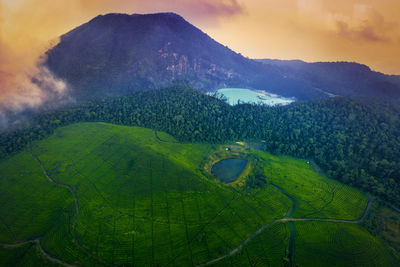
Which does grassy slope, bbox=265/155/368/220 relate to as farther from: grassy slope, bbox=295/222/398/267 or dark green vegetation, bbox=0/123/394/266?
grassy slope, bbox=295/222/398/267

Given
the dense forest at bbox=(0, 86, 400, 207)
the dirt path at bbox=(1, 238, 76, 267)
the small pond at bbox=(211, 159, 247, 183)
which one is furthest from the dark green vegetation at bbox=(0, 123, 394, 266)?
the dense forest at bbox=(0, 86, 400, 207)

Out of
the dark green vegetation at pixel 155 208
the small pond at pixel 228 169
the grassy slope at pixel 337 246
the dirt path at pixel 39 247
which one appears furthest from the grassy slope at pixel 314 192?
the dirt path at pixel 39 247

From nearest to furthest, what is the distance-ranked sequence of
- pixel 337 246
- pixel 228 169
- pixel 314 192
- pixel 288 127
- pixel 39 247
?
pixel 39 247, pixel 337 246, pixel 314 192, pixel 228 169, pixel 288 127

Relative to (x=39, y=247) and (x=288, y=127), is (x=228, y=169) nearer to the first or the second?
(x=288, y=127)

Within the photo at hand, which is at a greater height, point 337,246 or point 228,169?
point 228,169

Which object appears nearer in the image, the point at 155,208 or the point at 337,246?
the point at 337,246

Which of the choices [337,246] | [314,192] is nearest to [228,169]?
[314,192]

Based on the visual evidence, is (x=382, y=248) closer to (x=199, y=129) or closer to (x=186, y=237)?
(x=186, y=237)
